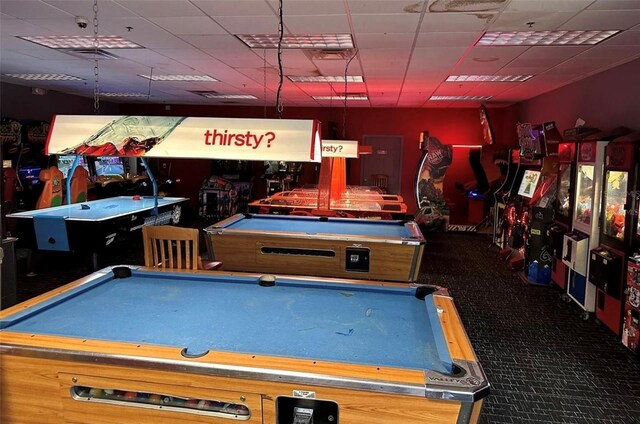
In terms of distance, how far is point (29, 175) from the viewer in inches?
305

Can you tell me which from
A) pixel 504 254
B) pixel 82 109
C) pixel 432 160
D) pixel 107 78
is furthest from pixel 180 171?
pixel 504 254

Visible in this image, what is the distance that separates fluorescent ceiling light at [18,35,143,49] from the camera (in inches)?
175

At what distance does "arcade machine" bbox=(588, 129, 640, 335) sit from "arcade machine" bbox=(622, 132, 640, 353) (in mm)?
28

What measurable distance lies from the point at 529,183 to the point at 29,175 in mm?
8117

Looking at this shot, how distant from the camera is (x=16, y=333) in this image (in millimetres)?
1924

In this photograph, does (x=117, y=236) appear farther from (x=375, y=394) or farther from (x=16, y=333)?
(x=375, y=394)

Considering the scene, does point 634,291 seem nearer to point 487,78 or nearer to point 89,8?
point 487,78

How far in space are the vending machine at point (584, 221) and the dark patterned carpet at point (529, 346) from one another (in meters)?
0.25

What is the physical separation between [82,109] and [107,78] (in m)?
3.55

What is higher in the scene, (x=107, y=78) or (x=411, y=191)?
(x=107, y=78)

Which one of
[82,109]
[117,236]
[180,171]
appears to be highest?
[82,109]

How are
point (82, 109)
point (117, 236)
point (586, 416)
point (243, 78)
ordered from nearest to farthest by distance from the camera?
point (586, 416)
point (117, 236)
point (243, 78)
point (82, 109)

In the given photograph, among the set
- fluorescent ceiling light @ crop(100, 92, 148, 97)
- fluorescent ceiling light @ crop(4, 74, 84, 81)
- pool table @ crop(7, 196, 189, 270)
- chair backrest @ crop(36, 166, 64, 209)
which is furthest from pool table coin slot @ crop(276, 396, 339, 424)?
fluorescent ceiling light @ crop(100, 92, 148, 97)

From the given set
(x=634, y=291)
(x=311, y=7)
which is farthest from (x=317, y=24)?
(x=634, y=291)
